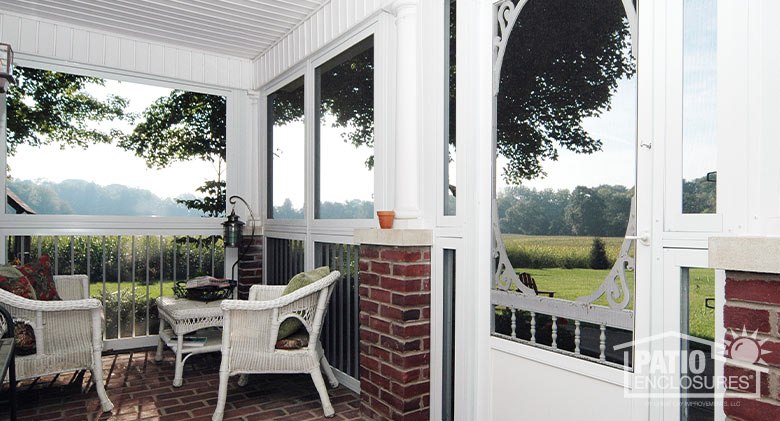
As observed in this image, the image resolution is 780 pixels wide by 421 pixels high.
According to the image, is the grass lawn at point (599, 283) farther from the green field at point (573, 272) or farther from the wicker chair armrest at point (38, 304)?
the wicker chair armrest at point (38, 304)

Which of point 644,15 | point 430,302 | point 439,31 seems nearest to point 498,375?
point 430,302

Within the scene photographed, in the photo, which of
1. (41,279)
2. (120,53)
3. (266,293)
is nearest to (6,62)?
(120,53)

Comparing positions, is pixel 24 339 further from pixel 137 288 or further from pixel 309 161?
pixel 309 161

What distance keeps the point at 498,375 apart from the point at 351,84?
2229 mm

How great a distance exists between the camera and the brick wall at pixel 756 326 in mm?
1354

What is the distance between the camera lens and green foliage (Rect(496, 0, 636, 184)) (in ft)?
6.35

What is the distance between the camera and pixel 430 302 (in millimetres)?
2797

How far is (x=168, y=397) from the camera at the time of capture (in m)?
3.30

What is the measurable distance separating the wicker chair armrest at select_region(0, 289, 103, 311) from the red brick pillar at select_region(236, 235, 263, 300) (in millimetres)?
1947

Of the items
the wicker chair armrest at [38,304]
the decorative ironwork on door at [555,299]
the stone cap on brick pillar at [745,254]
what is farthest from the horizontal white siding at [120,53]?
the stone cap on brick pillar at [745,254]

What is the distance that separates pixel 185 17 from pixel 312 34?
1.04 m

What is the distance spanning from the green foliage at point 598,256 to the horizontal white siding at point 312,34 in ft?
6.49

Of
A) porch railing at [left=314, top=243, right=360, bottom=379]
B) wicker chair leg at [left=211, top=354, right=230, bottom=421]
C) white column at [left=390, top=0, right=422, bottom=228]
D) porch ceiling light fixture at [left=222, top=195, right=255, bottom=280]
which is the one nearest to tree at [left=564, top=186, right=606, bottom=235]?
white column at [left=390, top=0, right=422, bottom=228]

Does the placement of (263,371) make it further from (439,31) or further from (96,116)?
(96,116)
